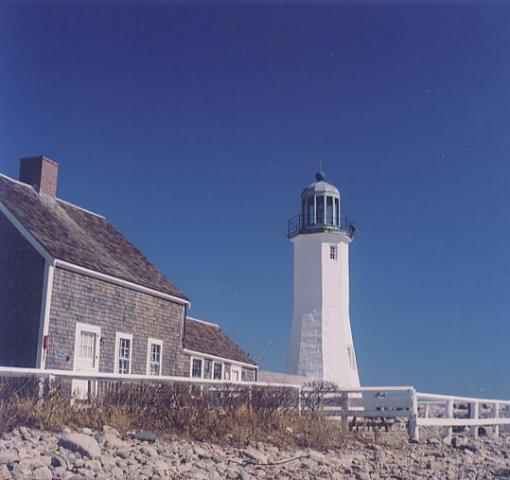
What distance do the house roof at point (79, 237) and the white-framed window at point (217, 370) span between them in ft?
15.5

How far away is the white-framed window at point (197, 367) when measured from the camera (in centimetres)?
2447

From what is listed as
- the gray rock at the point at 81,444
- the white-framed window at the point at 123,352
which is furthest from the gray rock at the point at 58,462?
the white-framed window at the point at 123,352

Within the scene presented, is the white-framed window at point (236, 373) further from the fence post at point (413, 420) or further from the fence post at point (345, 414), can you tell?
the fence post at point (413, 420)

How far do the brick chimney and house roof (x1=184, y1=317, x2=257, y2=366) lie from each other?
21.4 ft

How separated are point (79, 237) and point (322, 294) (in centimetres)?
1578

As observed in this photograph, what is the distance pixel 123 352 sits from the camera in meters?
19.8

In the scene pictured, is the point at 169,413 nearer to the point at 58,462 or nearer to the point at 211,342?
the point at 58,462

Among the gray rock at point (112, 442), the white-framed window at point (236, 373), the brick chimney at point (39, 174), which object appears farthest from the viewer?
the white-framed window at point (236, 373)

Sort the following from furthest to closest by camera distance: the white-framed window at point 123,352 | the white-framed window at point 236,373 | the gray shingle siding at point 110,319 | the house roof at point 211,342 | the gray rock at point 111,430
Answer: the white-framed window at point 236,373 → the house roof at point 211,342 → the white-framed window at point 123,352 → the gray shingle siding at point 110,319 → the gray rock at point 111,430

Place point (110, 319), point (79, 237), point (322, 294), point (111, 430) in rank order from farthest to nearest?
point (322, 294) → point (79, 237) → point (110, 319) → point (111, 430)

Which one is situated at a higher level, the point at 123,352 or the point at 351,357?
the point at 351,357

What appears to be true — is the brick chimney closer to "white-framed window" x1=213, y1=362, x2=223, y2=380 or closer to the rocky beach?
"white-framed window" x1=213, y1=362, x2=223, y2=380

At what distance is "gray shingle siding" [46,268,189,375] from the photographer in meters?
17.2

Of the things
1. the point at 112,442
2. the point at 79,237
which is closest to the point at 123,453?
the point at 112,442
